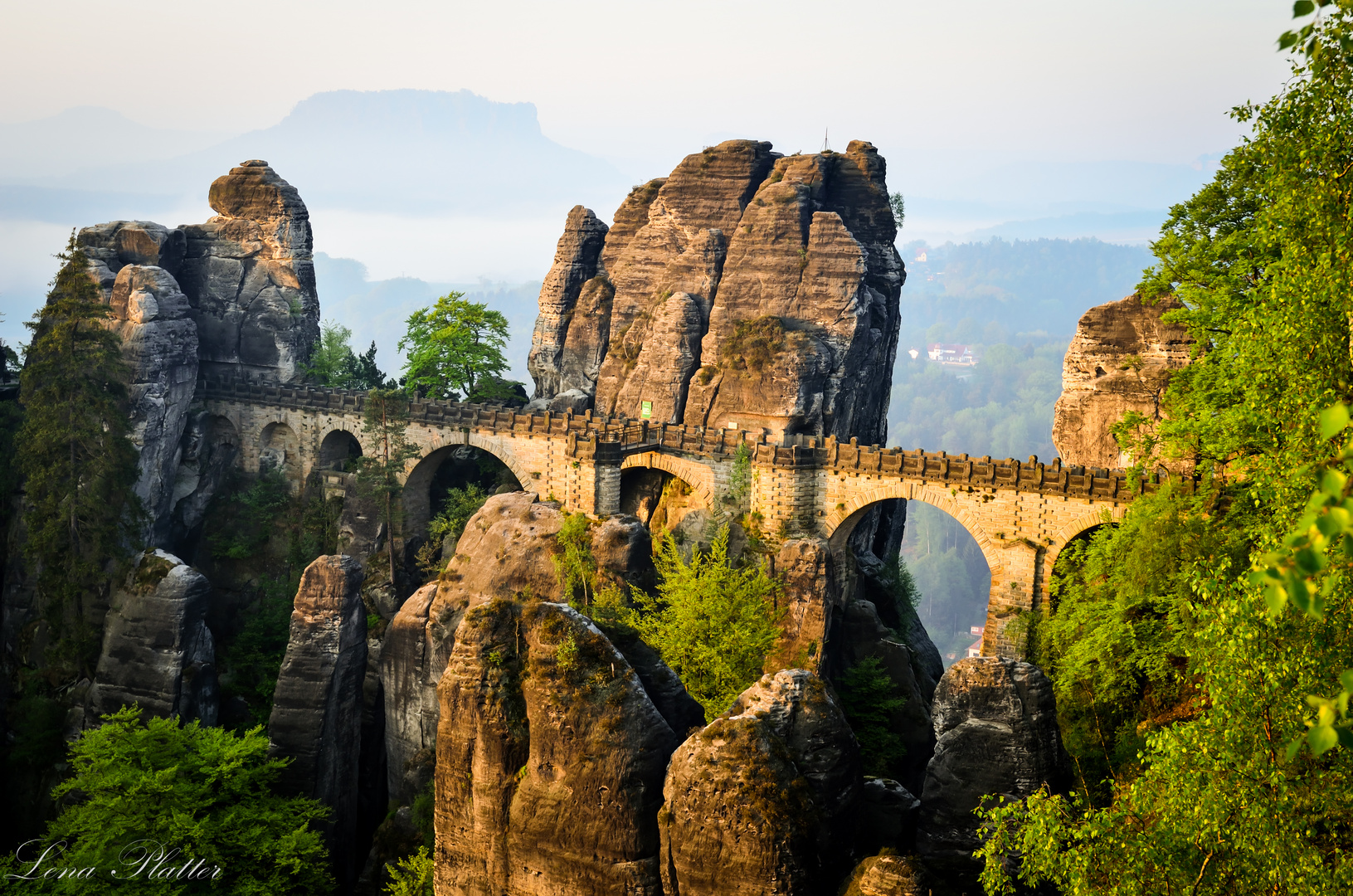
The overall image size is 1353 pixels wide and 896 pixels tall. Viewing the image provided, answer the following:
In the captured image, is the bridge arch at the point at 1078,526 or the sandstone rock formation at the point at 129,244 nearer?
the bridge arch at the point at 1078,526

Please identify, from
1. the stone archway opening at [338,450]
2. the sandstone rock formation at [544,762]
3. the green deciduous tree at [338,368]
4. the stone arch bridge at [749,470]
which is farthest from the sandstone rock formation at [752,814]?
the green deciduous tree at [338,368]

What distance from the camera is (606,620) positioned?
22031 millimetres

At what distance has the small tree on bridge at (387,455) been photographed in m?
42.3

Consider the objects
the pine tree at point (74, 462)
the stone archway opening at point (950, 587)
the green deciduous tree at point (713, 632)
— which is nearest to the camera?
the green deciduous tree at point (713, 632)

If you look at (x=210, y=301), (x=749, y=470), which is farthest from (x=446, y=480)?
(x=210, y=301)

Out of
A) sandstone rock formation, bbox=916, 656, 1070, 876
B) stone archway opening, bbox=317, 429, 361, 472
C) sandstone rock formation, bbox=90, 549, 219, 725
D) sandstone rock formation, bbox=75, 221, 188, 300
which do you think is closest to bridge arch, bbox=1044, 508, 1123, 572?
sandstone rock formation, bbox=916, 656, 1070, 876

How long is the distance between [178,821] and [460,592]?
32.1 feet

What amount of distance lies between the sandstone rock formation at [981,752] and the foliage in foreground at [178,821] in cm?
1720

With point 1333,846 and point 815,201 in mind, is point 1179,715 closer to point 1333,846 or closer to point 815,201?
point 1333,846

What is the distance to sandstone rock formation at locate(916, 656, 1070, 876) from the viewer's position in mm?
16594

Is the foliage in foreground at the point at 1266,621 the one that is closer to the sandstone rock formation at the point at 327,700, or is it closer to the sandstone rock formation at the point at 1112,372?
the sandstone rock formation at the point at 1112,372

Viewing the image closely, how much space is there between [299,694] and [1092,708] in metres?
22.9

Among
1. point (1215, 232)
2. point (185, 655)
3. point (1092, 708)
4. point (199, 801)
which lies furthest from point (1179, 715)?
point (185, 655)

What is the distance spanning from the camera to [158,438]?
43.2 metres
